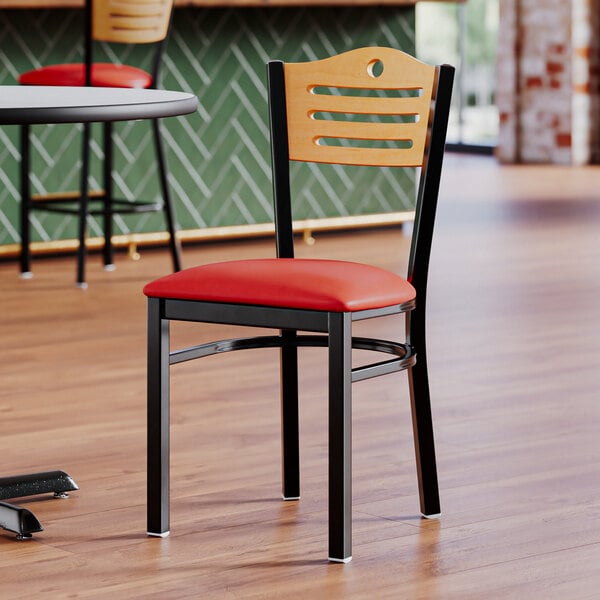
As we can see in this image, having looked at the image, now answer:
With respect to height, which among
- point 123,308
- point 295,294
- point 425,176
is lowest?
point 123,308

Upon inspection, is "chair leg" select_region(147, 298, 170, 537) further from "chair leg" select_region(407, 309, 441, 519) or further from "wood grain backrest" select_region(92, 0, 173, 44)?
"wood grain backrest" select_region(92, 0, 173, 44)

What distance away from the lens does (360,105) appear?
2525 mm

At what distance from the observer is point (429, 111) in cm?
243

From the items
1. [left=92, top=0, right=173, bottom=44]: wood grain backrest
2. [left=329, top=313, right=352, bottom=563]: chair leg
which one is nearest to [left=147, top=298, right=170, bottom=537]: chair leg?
[left=329, top=313, right=352, bottom=563]: chair leg

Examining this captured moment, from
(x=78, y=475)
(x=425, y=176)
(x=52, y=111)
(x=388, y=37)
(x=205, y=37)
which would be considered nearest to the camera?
(x=52, y=111)

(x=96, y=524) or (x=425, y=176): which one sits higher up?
(x=425, y=176)

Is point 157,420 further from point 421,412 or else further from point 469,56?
point 469,56

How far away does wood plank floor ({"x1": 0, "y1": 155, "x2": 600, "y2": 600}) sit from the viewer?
222 cm

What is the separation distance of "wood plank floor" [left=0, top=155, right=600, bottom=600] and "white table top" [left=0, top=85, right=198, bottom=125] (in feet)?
2.33

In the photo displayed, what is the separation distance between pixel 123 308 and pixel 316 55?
1.94 m

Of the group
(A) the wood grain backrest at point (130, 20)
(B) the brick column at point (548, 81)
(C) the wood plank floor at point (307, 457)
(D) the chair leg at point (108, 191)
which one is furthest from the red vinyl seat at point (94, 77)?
(B) the brick column at point (548, 81)

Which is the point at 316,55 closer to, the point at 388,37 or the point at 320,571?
the point at 388,37

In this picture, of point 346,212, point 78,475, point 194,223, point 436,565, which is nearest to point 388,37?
point 346,212

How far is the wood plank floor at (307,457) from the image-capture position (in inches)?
87.4
